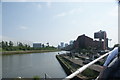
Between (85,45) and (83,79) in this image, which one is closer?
(83,79)

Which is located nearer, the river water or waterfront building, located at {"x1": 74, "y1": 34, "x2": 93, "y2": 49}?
the river water

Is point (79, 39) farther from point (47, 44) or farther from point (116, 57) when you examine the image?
point (116, 57)

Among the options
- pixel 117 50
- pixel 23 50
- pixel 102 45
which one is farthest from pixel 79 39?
pixel 117 50

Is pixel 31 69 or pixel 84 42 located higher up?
pixel 84 42

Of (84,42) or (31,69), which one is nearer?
(31,69)

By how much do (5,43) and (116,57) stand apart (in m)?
76.3

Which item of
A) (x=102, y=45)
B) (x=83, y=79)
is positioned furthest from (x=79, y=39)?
(x=83, y=79)

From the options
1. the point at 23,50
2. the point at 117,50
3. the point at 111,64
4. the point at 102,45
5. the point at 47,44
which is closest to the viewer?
the point at 111,64

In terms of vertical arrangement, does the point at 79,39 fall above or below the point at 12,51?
above

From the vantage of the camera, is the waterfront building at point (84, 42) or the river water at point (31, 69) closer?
the river water at point (31, 69)

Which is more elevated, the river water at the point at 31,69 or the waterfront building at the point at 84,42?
the waterfront building at the point at 84,42

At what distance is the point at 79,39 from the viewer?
249 ft

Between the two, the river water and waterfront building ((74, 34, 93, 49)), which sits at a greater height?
waterfront building ((74, 34, 93, 49))

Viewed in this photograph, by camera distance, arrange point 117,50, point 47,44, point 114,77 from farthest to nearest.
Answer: point 47,44 < point 117,50 < point 114,77
